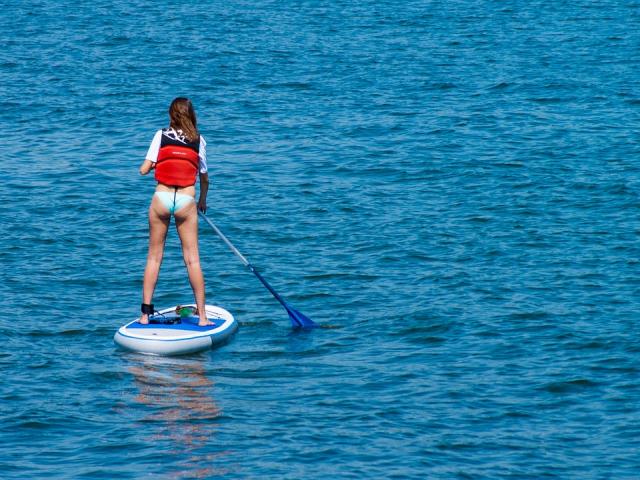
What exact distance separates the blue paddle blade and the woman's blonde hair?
2437mm

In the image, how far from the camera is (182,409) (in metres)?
12.0

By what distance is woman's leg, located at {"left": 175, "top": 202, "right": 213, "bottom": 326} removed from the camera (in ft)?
43.8

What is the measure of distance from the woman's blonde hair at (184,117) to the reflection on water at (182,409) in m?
2.30

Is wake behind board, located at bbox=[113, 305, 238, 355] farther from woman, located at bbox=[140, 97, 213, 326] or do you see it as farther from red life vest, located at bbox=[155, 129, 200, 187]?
red life vest, located at bbox=[155, 129, 200, 187]

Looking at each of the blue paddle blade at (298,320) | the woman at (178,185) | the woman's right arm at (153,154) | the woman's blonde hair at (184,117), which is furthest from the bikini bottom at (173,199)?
the blue paddle blade at (298,320)

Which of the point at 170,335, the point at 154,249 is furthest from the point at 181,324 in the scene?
the point at 154,249

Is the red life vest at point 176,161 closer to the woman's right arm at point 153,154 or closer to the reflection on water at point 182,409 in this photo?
the woman's right arm at point 153,154

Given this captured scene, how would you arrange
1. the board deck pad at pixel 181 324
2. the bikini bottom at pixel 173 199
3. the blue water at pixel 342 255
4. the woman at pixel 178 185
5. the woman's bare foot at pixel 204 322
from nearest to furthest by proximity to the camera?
the blue water at pixel 342 255 < the woman at pixel 178 185 < the bikini bottom at pixel 173 199 < the board deck pad at pixel 181 324 < the woman's bare foot at pixel 204 322

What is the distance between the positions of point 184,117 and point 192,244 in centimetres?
143

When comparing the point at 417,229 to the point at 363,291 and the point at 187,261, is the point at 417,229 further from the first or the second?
the point at 187,261

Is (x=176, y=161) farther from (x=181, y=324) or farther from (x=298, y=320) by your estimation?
(x=298, y=320)

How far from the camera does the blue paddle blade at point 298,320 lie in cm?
1434

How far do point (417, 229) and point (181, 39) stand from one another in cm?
1643

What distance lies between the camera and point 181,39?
1304 inches
